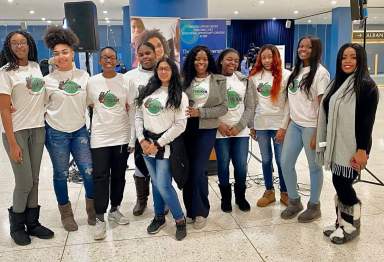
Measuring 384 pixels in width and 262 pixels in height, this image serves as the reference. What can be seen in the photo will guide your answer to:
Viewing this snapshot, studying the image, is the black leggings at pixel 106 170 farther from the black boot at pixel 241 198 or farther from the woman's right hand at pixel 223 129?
the black boot at pixel 241 198

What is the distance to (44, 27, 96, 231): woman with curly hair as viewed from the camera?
103 inches

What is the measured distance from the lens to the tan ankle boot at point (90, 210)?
9.68ft

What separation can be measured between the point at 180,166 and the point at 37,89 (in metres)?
1.09

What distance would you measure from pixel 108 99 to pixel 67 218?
1.00m

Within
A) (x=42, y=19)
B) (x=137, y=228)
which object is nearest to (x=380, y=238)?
(x=137, y=228)

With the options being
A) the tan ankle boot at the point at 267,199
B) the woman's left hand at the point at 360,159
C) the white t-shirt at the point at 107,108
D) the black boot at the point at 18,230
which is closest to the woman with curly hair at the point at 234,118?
the tan ankle boot at the point at 267,199

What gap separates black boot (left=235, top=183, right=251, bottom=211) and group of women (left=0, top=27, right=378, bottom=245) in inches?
12.6

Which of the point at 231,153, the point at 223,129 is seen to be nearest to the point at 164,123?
the point at 223,129

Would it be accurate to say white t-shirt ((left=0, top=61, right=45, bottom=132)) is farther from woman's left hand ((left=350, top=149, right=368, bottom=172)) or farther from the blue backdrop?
the blue backdrop

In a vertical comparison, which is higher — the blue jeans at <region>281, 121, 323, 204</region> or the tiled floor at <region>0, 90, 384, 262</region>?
the blue jeans at <region>281, 121, 323, 204</region>

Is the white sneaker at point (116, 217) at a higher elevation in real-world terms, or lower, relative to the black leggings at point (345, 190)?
lower

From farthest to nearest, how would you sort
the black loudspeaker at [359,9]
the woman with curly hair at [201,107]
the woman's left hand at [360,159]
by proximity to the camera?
the black loudspeaker at [359,9] → the woman with curly hair at [201,107] → the woman's left hand at [360,159]

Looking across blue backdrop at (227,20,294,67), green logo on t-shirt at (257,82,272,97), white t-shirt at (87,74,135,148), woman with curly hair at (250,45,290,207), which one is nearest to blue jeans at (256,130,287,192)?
woman with curly hair at (250,45,290,207)

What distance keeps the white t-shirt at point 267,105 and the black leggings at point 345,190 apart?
28.4 inches
